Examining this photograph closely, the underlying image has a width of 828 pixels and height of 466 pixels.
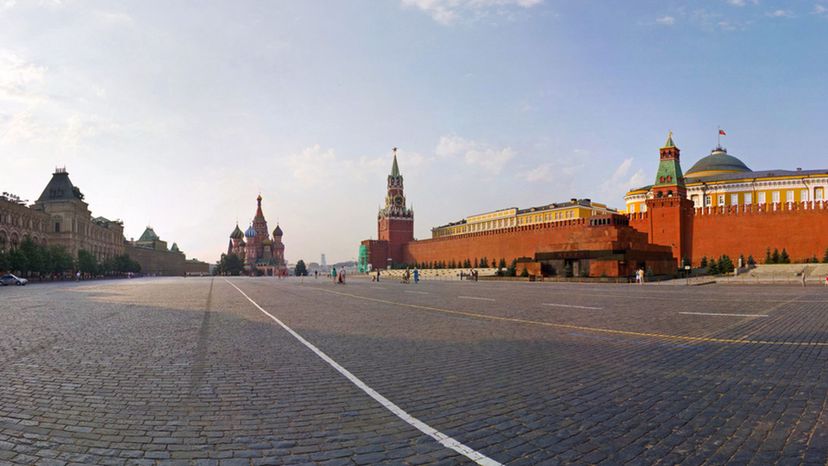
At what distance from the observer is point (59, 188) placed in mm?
80312

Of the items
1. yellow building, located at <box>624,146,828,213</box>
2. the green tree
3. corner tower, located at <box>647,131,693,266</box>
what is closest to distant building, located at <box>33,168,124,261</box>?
corner tower, located at <box>647,131,693,266</box>

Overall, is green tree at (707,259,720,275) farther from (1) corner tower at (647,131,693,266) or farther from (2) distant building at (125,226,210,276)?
(2) distant building at (125,226,210,276)

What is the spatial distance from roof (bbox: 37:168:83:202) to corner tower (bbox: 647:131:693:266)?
280ft

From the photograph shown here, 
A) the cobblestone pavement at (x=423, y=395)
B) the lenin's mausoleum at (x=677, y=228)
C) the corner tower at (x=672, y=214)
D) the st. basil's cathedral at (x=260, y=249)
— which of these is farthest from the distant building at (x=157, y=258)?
the cobblestone pavement at (x=423, y=395)

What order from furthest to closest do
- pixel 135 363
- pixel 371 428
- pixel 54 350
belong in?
pixel 54 350, pixel 135 363, pixel 371 428

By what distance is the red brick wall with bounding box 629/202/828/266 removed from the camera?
41094 mm

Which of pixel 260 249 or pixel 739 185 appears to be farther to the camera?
pixel 260 249

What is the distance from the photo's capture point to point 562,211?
8362 cm

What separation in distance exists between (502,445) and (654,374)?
2933 millimetres

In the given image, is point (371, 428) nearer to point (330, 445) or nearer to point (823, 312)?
point (330, 445)

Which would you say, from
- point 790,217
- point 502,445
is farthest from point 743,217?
point 502,445

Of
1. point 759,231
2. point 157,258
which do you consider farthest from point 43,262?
point 157,258

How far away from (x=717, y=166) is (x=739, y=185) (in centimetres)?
844

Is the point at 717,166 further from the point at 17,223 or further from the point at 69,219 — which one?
the point at 69,219
